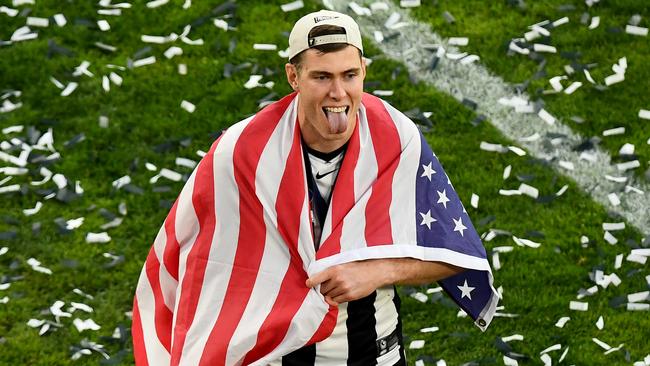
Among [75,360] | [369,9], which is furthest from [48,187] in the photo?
[369,9]

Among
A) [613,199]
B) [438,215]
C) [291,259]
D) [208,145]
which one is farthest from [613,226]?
[291,259]

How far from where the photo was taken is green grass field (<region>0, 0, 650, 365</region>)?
26.9 ft

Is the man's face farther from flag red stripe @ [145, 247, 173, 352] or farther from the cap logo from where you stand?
flag red stripe @ [145, 247, 173, 352]

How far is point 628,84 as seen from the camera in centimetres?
977

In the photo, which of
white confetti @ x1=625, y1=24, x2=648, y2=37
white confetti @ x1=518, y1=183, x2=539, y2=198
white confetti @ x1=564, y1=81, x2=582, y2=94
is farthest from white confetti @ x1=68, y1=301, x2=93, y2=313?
white confetti @ x1=625, y1=24, x2=648, y2=37

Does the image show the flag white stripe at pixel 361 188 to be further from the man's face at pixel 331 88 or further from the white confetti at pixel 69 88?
the white confetti at pixel 69 88

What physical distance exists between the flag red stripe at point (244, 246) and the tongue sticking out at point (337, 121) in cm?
36

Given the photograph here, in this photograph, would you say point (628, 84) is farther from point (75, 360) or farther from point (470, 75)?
Result: point (75, 360)

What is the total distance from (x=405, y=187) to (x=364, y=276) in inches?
18.2

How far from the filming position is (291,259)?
6.04 m

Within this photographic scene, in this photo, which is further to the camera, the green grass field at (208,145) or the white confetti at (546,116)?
the white confetti at (546,116)

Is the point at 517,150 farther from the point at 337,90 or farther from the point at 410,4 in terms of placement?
the point at 337,90

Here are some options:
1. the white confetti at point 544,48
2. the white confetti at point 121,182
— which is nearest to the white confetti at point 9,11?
the white confetti at point 121,182

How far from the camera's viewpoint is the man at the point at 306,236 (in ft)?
19.6
